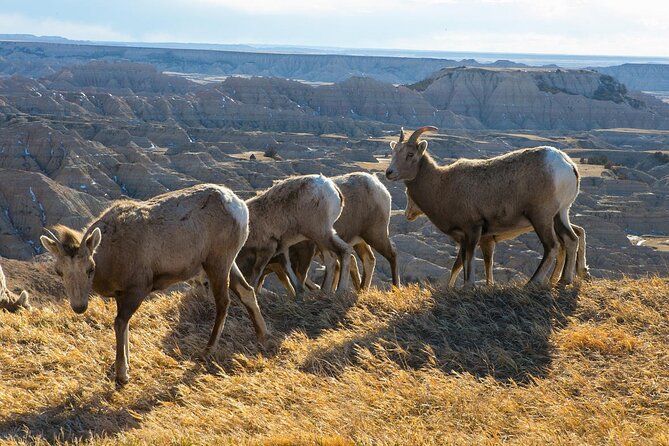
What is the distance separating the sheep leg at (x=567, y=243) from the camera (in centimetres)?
1002

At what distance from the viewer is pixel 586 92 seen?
475ft

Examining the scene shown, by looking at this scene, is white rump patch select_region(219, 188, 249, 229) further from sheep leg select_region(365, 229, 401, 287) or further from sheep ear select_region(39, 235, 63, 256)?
sheep leg select_region(365, 229, 401, 287)

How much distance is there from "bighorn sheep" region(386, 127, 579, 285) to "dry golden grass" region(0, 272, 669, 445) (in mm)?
843

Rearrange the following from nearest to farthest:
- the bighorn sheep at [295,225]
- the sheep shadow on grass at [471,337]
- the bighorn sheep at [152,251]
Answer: the bighorn sheep at [152,251], the sheep shadow on grass at [471,337], the bighorn sheep at [295,225]

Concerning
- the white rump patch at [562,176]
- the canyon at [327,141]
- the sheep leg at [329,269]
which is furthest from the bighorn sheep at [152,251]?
the canyon at [327,141]

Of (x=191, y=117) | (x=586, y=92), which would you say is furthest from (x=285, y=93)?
(x=586, y=92)

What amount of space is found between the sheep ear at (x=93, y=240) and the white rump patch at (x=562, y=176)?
5544mm

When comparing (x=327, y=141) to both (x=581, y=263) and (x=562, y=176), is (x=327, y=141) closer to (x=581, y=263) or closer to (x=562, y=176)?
(x=581, y=263)

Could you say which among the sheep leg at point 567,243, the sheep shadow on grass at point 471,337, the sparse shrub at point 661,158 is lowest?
the sparse shrub at point 661,158

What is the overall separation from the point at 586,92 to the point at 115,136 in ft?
298

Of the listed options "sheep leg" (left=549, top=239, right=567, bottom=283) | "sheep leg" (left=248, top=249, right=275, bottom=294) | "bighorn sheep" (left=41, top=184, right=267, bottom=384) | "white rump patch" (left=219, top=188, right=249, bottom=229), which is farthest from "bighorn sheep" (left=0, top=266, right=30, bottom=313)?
"sheep leg" (left=549, top=239, right=567, bottom=283)

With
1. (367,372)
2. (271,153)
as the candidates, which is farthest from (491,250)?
(271,153)

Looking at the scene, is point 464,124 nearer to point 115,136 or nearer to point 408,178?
point 115,136

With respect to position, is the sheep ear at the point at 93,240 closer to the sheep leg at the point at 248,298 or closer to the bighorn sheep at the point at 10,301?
the sheep leg at the point at 248,298
